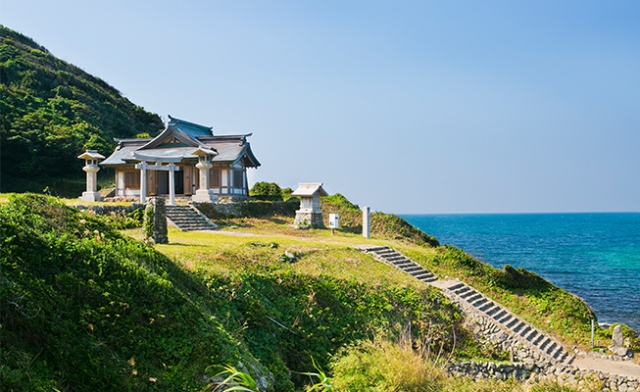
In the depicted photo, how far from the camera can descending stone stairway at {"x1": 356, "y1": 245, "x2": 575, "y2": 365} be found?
18.5 metres

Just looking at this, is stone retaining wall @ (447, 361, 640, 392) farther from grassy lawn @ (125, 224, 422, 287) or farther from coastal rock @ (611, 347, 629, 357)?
grassy lawn @ (125, 224, 422, 287)

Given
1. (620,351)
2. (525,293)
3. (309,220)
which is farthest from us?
(309,220)

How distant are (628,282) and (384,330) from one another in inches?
1145

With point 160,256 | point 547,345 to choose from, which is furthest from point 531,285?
point 160,256

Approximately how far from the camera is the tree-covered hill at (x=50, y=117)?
4434 cm

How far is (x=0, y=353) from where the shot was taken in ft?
24.8

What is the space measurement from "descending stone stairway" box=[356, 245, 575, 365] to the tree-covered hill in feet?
104

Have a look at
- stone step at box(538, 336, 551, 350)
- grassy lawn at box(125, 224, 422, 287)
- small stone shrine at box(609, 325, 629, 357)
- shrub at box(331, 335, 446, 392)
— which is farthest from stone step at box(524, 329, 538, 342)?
shrub at box(331, 335, 446, 392)

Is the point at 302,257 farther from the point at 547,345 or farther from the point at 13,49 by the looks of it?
the point at 13,49

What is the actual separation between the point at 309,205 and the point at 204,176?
7.24 meters

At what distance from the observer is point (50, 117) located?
2023 inches

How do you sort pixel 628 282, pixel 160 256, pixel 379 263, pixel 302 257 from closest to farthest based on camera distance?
pixel 160 256
pixel 302 257
pixel 379 263
pixel 628 282

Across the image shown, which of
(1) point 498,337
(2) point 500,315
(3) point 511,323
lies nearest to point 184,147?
(2) point 500,315

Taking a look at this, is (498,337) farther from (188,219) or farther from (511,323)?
(188,219)
